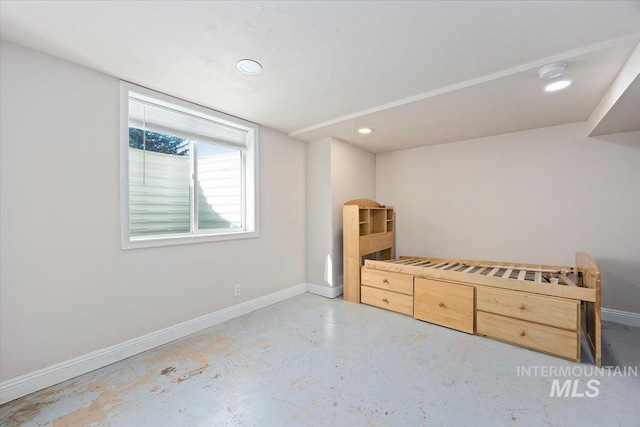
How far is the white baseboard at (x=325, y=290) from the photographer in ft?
12.0

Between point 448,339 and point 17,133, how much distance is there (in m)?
3.71

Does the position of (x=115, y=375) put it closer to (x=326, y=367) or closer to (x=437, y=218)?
(x=326, y=367)

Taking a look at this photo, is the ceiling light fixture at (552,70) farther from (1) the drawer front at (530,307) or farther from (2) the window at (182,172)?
(2) the window at (182,172)

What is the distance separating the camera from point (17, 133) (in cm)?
172

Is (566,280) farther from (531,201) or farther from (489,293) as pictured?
(531,201)

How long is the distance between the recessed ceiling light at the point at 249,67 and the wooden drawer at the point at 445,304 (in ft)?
8.50

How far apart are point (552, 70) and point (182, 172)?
10.6 feet

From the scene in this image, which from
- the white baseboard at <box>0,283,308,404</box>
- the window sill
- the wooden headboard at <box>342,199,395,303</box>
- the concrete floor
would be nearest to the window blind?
the window sill

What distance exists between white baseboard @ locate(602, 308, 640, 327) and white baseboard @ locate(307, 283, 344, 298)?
2.95 meters

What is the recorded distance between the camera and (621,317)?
2.76 m

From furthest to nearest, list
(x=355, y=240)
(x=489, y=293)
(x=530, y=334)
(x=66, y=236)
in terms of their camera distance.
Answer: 1. (x=355, y=240)
2. (x=489, y=293)
3. (x=530, y=334)
4. (x=66, y=236)

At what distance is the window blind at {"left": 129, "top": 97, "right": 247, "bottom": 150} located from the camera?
233 centimetres

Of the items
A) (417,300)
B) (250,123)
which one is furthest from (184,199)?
(417,300)

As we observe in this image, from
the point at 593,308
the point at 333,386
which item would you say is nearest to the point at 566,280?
the point at 593,308
